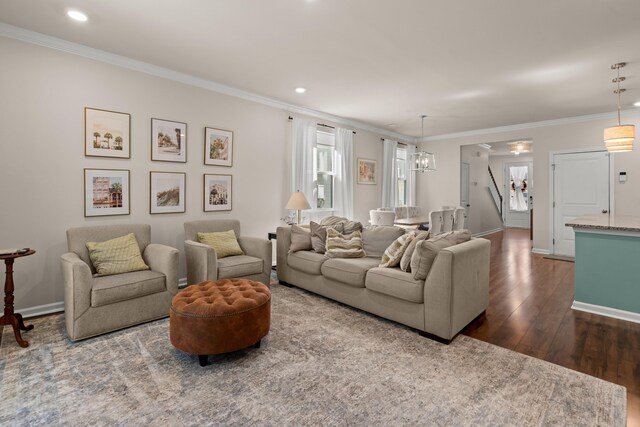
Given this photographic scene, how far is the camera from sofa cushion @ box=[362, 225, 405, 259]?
12.5 feet

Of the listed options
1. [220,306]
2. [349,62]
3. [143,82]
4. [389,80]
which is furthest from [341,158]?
[220,306]

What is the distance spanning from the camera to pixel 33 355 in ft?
8.14

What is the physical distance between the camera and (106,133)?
3576 millimetres

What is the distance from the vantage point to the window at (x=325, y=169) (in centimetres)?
611

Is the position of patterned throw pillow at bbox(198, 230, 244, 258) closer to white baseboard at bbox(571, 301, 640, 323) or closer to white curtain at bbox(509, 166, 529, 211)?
white baseboard at bbox(571, 301, 640, 323)

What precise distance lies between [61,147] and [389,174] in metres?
5.95

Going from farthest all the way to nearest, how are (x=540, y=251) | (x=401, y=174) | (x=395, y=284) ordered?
(x=401, y=174) < (x=540, y=251) < (x=395, y=284)

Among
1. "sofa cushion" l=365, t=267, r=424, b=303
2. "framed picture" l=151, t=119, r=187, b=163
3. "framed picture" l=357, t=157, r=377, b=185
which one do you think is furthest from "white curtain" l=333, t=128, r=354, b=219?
"sofa cushion" l=365, t=267, r=424, b=303

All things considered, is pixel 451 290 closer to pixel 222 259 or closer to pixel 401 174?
pixel 222 259

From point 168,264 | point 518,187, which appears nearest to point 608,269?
point 168,264

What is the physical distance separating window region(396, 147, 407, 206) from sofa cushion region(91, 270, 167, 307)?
5973 mm

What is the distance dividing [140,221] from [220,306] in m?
2.16

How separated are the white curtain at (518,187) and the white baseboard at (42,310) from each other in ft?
41.9

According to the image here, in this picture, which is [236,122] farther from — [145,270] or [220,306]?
[220,306]
